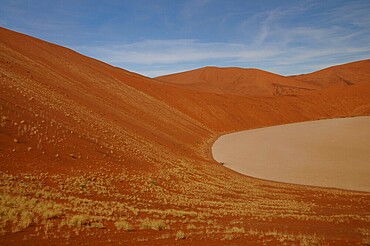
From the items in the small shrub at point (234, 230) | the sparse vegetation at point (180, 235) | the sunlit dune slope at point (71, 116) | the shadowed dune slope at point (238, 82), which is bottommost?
the sparse vegetation at point (180, 235)

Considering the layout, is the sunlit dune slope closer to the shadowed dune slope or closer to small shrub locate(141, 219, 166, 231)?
small shrub locate(141, 219, 166, 231)

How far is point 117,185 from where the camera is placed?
15789 mm

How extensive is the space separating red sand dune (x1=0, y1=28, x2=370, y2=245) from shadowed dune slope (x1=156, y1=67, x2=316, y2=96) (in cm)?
8033

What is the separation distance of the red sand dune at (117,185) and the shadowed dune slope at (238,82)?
8033 centimetres

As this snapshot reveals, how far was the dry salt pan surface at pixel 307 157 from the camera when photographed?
25.6 metres

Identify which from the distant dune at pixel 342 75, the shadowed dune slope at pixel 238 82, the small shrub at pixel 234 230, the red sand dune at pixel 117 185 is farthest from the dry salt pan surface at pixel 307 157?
the distant dune at pixel 342 75

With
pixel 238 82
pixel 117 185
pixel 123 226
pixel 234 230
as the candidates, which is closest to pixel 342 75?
pixel 238 82

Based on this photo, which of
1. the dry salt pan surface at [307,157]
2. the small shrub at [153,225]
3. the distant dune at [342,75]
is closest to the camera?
the small shrub at [153,225]

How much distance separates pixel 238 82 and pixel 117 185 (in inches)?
4660

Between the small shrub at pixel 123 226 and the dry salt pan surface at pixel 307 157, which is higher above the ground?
the dry salt pan surface at pixel 307 157

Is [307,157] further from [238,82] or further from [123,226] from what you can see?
[238,82]

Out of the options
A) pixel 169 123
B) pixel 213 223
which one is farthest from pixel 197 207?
pixel 169 123

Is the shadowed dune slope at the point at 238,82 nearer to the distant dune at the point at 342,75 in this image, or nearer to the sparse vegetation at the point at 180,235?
the distant dune at the point at 342,75

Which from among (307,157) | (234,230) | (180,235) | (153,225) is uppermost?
(307,157)
